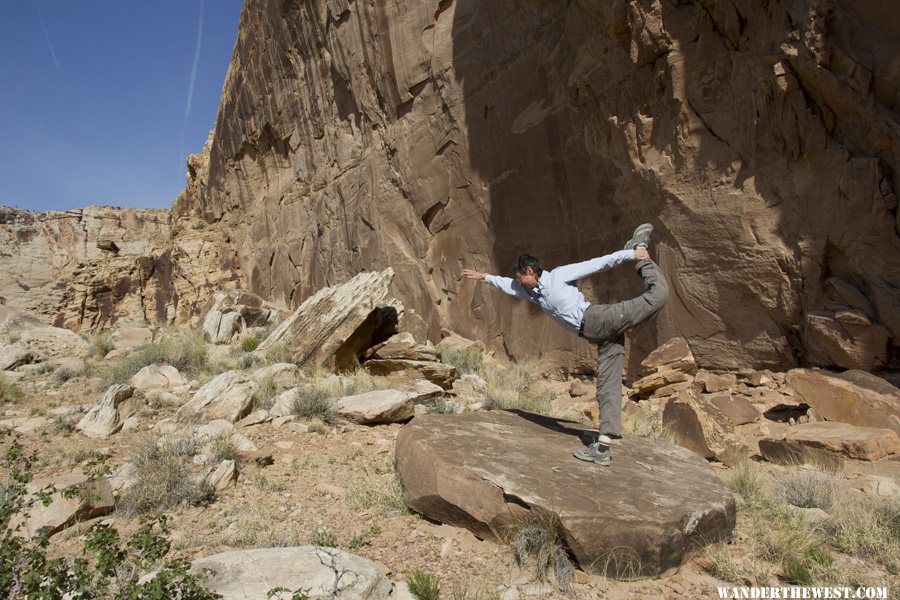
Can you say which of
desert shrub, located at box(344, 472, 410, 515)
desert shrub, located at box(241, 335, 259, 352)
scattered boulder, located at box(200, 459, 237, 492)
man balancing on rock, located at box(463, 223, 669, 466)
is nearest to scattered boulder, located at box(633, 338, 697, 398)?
man balancing on rock, located at box(463, 223, 669, 466)

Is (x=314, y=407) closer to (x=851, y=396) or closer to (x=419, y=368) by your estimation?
(x=419, y=368)

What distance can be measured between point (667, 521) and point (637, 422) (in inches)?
133

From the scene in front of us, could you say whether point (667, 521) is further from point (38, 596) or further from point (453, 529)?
point (38, 596)

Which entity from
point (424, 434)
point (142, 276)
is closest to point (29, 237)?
point (142, 276)

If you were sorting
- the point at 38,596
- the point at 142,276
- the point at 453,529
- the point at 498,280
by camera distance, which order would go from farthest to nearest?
1. the point at 142,276
2. the point at 498,280
3. the point at 453,529
4. the point at 38,596

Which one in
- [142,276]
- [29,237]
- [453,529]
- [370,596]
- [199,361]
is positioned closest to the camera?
[370,596]

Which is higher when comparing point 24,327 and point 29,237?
point 29,237

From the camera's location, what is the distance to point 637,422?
626 centimetres

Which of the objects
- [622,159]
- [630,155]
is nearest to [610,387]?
[630,155]

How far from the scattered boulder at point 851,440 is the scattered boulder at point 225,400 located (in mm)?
5220

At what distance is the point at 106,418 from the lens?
5.97 meters

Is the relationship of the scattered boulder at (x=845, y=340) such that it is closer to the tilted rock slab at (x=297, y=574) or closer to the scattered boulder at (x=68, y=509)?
the tilted rock slab at (x=297, y=574)

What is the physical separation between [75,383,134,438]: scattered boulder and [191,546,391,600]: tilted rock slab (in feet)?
12.4

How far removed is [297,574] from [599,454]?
2.10m
